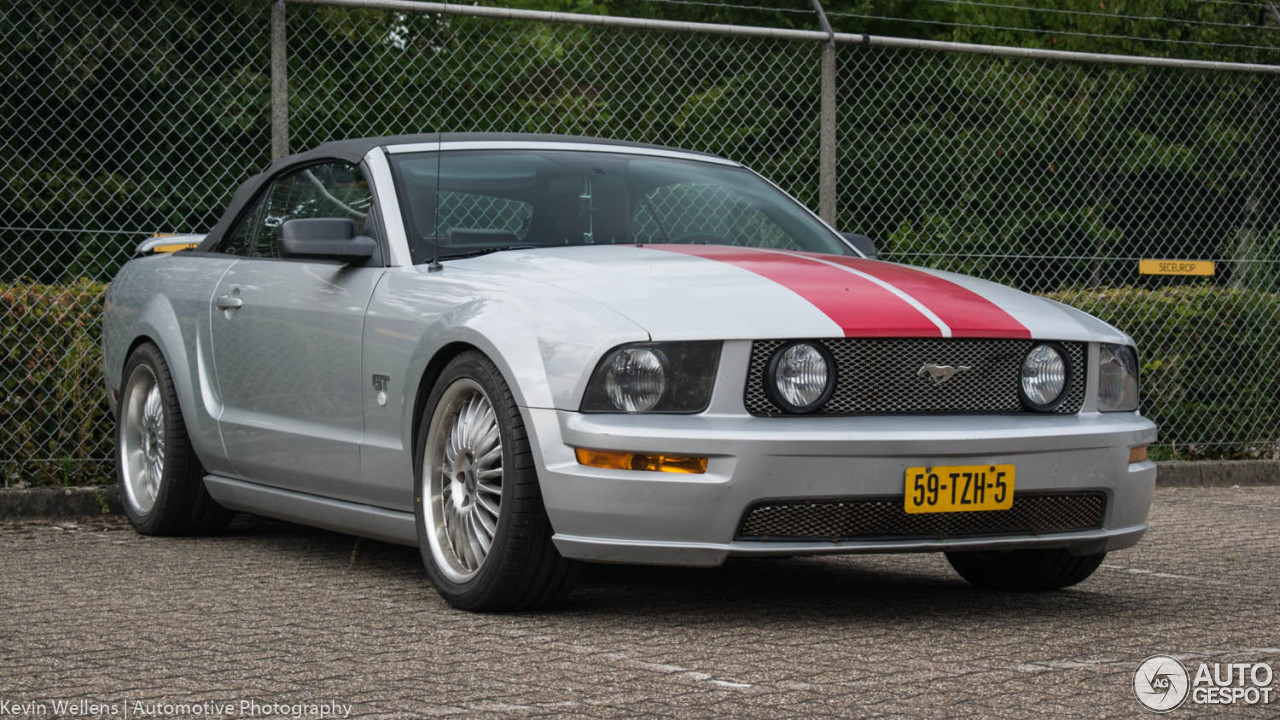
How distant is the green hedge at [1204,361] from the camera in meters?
10.5

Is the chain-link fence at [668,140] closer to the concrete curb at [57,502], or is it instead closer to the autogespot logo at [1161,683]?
the concrete curb at [57,502]

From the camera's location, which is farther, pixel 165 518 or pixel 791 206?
pixel 165 518

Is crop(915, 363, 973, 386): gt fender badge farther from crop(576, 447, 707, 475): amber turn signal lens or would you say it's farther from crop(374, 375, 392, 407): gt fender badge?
crop(374, 375, 392, 407): gt fender badge

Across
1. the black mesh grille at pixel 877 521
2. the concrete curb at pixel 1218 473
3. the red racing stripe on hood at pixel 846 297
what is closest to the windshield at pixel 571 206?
the red racing stripe on hood at pixel 846 297

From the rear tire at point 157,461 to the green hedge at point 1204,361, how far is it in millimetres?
5491

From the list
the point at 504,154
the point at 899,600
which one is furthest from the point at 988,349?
the point at 504,154

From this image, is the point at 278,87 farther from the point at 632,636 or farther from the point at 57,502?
the point at 632,636

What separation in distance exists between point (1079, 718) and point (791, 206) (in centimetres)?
328

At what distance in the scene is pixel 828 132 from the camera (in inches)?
373

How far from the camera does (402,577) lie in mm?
5898

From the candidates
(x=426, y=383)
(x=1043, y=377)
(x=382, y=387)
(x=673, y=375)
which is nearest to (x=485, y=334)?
(x=426, y=383)

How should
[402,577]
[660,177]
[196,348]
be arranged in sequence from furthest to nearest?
1. [196,348]
2. [660,177]
3. [402,577]

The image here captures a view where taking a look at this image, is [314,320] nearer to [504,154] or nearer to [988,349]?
[504,154]

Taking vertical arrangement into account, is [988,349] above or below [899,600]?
above
